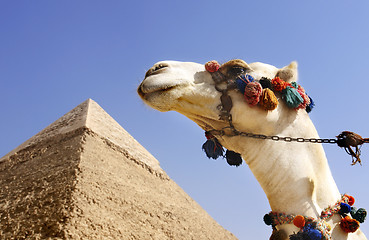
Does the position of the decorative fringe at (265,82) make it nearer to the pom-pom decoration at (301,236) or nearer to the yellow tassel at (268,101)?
the yellow tassel at (268,101)

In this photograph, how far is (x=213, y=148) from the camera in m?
1.48

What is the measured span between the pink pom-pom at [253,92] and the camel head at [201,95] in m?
0.02

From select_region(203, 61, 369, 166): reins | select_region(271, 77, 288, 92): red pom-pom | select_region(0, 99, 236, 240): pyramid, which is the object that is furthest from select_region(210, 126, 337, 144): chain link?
select_region(0, 99, 236, 240): pyramid

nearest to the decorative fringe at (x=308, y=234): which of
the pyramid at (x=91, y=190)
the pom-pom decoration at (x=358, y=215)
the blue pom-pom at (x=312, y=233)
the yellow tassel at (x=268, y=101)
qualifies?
the blue pom-pom at (x=312, y=233)

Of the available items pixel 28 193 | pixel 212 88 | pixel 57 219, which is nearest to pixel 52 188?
pixel 28 193

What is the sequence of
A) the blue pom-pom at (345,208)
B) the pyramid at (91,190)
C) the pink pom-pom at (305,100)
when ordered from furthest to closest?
the pyramid at (91,190)
the pink pom-pom at (305,100)
the blue pom-pom at (345,208)

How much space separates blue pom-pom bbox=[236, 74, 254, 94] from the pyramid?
47.7 feet

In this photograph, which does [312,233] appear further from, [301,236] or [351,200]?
[351,200]

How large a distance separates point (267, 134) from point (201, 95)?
0.22 m

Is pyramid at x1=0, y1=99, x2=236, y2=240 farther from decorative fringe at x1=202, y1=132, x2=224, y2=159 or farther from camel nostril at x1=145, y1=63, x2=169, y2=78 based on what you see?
camel nostril at x1=145, y1=63, x2=169, y2=78

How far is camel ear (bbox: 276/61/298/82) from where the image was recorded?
1479 millimetres

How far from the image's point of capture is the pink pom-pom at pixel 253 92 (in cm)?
133

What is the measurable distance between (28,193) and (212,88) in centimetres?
2047

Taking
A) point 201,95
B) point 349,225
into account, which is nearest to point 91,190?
point 201,95
